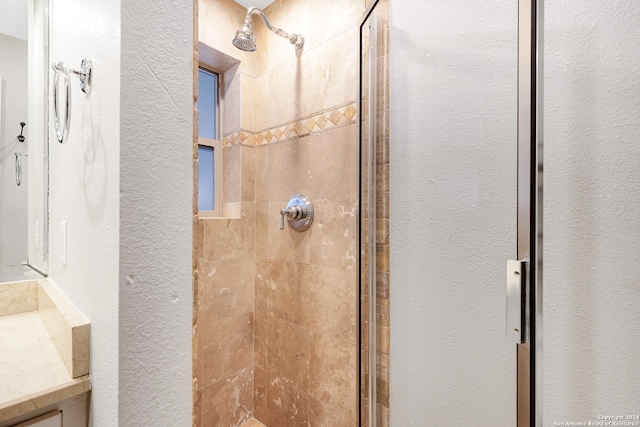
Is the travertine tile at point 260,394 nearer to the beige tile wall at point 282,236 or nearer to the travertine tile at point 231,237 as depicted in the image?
the beige tile wall at point 282,236

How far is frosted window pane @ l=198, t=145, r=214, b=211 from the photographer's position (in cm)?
192

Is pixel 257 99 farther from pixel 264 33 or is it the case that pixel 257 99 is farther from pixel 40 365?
pixel 40 365

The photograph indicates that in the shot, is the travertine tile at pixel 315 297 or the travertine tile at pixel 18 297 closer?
the travertine tile at pixel 18 297

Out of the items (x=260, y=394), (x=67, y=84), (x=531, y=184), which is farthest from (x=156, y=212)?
(x=260, y=394)

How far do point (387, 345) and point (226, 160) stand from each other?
4.60 ft

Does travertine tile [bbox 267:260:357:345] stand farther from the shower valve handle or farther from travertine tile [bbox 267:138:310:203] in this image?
travertine tile [bbox 267:138:310:203]

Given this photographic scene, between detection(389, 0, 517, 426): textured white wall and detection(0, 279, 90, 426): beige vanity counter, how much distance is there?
1.00m

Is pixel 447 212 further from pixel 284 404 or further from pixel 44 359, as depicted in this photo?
pixel 284 404

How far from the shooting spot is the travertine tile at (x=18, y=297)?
1.02 meters

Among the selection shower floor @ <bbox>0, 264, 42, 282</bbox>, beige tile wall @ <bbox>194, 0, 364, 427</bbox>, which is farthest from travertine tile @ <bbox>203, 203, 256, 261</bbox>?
shower floor @ <bbox>0, 264, 42, 282</bbox>

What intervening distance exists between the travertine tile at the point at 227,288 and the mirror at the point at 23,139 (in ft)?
2.38

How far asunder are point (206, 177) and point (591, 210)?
1.84 meters

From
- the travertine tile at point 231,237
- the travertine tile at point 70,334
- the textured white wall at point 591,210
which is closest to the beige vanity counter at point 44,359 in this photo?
the travertine tile at point 70,334

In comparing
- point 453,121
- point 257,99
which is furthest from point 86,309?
point 257,99
